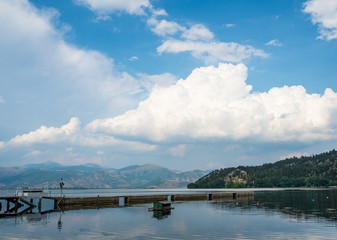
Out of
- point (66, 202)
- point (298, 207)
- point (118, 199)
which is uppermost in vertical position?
point (66, 202)

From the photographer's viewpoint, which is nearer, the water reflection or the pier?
the water reflection

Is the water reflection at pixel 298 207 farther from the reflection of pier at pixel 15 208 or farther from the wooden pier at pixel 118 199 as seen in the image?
the reflection of pier at pixel 15 208

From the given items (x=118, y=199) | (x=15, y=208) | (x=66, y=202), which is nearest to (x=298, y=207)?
(x=118, y=199)

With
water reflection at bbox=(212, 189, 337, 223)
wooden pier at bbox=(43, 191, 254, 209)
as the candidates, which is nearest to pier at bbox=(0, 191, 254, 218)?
wooden pier at bbox=(43, 191, 254, 209)

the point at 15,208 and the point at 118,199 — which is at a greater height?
the point at 15,208

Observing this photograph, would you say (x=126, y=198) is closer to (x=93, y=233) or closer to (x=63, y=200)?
(x=63, y=200)

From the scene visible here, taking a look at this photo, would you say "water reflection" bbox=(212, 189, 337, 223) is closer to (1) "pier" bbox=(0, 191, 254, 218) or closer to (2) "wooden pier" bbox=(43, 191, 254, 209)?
(2) "wooden pier" bbox=(43, 191, 254, 209)

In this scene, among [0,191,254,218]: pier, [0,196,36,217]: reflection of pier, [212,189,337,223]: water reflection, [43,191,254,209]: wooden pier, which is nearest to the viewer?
[212,189,337,223]: water reflection

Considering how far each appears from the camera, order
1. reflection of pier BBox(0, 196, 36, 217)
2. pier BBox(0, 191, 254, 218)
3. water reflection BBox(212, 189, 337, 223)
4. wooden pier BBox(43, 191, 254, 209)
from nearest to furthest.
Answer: water reflection BBox(212, 189, 337, 223) → reflection of pier BBox(0, 196, 36, 217) → pier BBox(0, 191, 254, 218) → wooden pier BBox(43, 191, 254, 209)

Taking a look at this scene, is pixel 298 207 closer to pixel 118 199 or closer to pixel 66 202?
pixel 118 199

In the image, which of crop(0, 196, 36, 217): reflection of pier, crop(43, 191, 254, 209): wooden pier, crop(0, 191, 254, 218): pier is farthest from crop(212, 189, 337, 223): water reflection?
crop(0, 196, 36, 217): reflection of pier

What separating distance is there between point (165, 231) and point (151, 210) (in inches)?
1575

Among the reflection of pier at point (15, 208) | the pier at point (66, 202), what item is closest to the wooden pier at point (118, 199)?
the pier at point (66, 202)

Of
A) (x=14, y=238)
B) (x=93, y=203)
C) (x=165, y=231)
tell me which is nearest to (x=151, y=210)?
(x=93, y=203)
